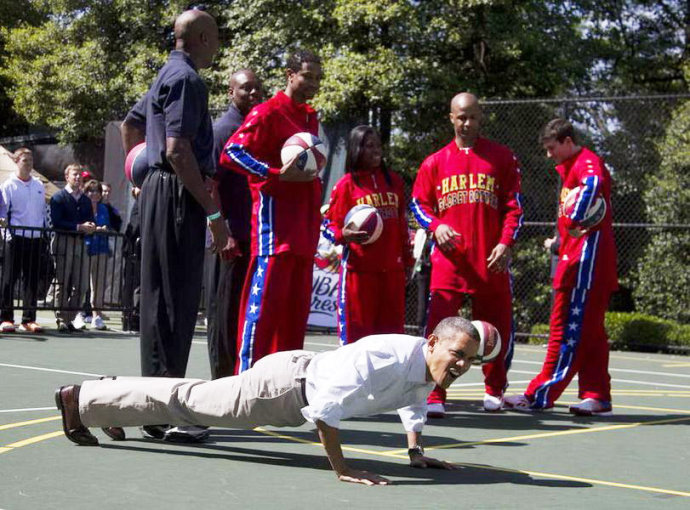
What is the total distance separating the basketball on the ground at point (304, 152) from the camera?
7156 mm

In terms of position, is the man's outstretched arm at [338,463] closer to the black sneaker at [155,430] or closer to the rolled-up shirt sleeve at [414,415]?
the rolled-up shirt sleeve at [414,415]

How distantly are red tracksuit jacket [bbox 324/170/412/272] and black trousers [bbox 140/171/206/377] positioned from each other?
7.10 feet

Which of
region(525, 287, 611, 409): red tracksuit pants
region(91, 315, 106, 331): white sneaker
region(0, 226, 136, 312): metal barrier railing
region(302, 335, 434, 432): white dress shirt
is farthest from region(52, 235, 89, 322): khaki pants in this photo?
region(302, 335, 434, 432): white dress shirt

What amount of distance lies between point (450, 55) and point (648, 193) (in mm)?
5118

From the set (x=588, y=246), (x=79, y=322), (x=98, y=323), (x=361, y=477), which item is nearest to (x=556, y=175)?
(x=98, y=323)

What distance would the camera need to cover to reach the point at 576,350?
8922mm

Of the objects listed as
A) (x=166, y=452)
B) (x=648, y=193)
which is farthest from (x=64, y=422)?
(x=648, y=193)

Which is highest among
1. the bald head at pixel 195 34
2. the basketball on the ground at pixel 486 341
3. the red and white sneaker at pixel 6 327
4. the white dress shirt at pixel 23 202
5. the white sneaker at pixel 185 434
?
the bald head at pixel 195 34

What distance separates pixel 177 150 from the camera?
654 cm

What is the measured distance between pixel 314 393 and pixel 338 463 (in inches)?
14.7

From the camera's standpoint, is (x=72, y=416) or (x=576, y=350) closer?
(x=72, y=416)

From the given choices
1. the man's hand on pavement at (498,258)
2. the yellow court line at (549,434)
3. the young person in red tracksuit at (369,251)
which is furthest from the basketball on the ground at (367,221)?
the yellow court line at (549,434)

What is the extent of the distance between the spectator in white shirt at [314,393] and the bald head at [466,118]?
10.5 feet

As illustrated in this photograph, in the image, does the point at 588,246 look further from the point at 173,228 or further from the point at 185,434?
the point at 185,434
